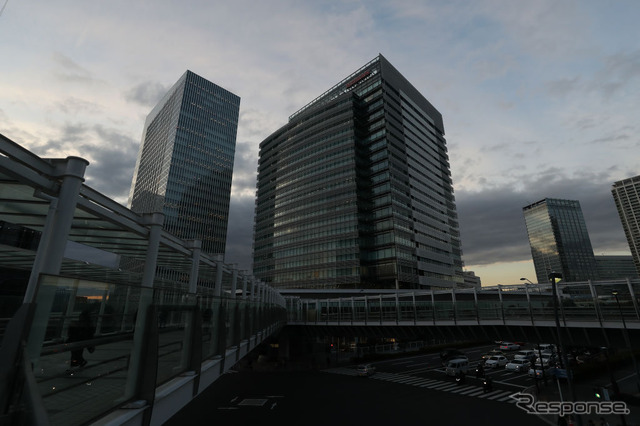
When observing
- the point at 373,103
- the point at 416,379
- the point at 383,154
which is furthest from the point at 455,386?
the point at 373,103

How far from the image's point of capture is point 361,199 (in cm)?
9038

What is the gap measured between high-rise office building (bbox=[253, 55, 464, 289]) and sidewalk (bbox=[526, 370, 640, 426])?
46329 millimetres

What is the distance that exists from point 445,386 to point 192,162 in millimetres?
129317

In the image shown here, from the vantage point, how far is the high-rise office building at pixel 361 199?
8562cm

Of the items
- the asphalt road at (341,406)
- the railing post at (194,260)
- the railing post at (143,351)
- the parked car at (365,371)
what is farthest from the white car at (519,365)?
the railing post at (143,351)

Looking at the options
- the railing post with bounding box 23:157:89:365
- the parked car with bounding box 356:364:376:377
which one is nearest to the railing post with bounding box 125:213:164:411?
the railing post with bounding box 23:157:89:365

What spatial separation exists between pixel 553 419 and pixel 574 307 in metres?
11.1

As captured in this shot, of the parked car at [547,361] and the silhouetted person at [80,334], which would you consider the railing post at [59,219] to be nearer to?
the silhouetted person at [80,334]

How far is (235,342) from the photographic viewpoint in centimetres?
1111

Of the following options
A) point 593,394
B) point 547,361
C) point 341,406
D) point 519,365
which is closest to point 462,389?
point 593,394

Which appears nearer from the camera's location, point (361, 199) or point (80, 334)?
point (80, 334)

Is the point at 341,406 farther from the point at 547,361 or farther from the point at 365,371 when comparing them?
the point at 547,361

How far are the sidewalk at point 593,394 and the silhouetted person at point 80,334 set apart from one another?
92.5 ft

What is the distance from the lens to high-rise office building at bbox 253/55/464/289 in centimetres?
8562
